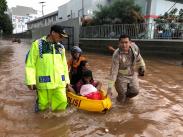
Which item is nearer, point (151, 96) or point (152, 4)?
point (151, 96)

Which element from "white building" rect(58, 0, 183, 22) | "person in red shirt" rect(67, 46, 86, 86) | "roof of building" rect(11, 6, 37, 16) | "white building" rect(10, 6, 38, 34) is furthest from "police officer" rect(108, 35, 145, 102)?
"roof of building" rect(11, 6, 37, 16)

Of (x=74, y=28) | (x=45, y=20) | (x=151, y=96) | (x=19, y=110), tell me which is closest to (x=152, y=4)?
(x=74, y=28)

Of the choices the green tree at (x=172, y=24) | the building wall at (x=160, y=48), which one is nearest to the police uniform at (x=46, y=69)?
the green tree at (x=172, y=24)

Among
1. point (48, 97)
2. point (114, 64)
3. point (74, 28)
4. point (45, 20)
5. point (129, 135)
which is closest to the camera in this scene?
point (129, 135)

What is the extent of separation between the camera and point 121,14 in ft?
76.5

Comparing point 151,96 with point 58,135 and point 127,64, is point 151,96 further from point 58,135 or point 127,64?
point 58,135

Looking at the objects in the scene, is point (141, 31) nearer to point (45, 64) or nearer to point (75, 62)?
point (75, 62)

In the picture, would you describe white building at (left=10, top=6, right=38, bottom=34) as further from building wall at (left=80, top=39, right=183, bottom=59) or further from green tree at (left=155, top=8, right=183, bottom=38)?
green tree at (left=155, top=8, right=183, bottom=38)

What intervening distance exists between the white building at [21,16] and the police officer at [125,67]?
82625 millimetres

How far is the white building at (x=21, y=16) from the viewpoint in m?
89.9

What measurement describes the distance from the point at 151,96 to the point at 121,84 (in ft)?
5.92

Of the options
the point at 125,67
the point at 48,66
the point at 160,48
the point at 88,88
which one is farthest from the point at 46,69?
the point at 160,48

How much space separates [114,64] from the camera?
287 inches

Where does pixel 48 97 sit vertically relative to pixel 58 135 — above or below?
above
